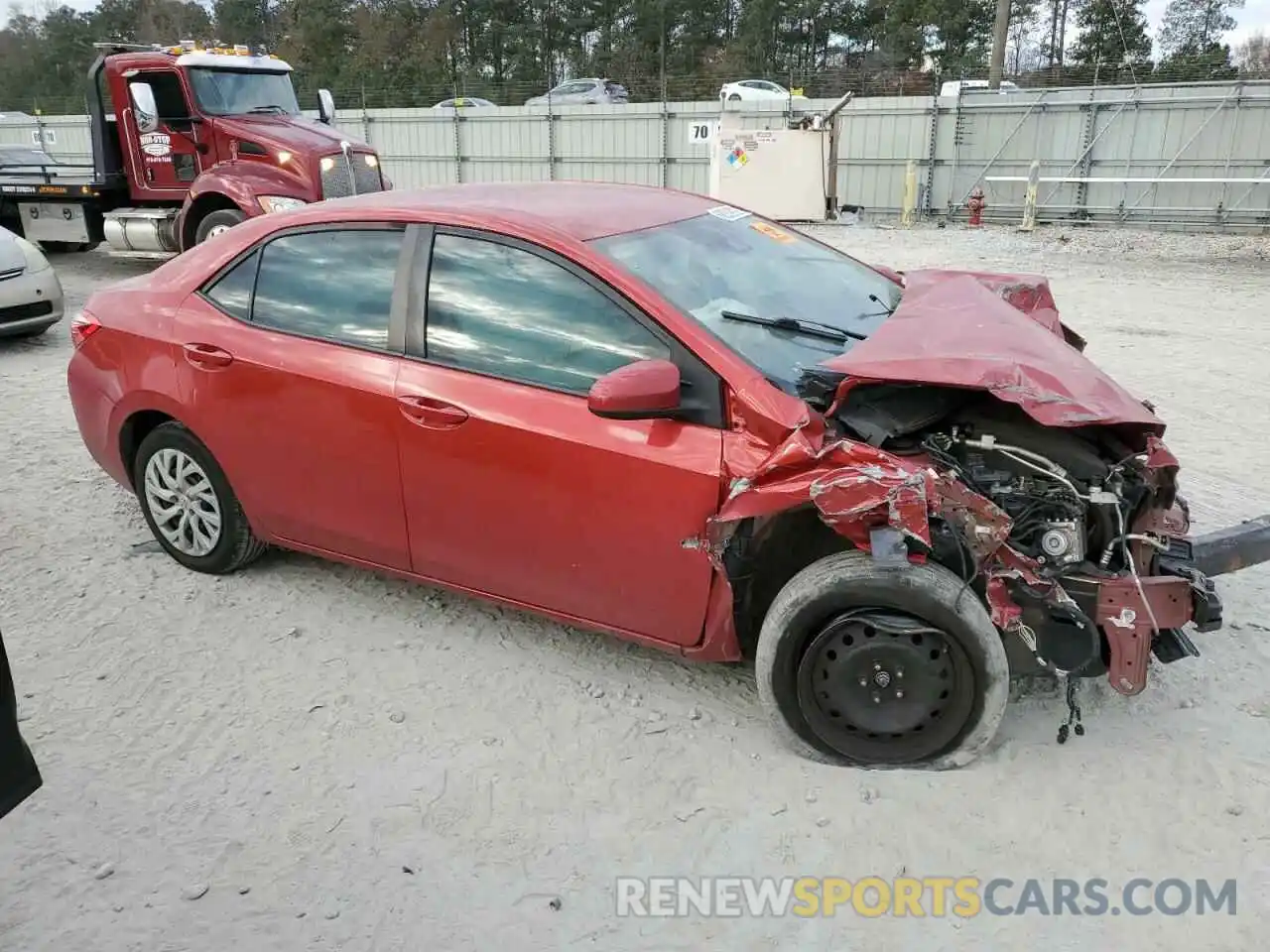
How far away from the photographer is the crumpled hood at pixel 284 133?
11.6m

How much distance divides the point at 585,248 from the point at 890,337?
3.38 ft

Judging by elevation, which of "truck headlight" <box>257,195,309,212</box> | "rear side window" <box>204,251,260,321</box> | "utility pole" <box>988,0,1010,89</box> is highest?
"utility pole" <box>988,0,1010,89</box>

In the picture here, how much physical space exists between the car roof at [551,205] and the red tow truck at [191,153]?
7.99 meters

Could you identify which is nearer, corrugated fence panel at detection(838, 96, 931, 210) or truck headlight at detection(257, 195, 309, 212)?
truck headlight at detection(257, 195, 309, 212)

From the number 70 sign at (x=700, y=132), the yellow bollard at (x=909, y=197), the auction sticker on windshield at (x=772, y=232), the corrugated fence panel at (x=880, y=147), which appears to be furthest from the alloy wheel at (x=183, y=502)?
the number 70 sign at (x=700, y=132)

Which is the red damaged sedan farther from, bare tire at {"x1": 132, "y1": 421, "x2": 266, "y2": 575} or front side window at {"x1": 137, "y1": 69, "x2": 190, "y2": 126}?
front side window at {"x1": 137, "y1": 69, "x2": 190, "y2": 126}

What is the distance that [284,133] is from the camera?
11781mm

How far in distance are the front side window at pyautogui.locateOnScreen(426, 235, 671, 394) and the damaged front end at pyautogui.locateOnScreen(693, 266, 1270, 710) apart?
1.95 feet

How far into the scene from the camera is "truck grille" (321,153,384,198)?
11.6m

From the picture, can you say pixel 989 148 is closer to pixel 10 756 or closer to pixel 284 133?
pixel 284 133

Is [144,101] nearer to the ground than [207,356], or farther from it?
farther from it

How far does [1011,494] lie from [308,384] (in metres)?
2.44

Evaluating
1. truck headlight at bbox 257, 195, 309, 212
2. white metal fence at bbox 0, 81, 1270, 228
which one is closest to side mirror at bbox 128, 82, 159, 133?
truck headlight at bbox 257, 195, 309, 212

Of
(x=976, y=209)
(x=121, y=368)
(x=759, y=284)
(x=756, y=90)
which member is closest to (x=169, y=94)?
(x=121, y=368)
